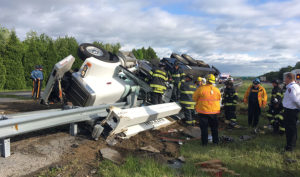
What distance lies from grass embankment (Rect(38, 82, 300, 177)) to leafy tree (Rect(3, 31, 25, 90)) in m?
17.0

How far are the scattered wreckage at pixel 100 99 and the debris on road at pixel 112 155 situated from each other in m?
0.44

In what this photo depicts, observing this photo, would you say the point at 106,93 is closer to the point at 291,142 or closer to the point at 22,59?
the point at 291,142

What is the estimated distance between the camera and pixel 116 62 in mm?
5328

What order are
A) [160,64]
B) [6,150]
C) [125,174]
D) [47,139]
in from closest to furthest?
[125,174] < [6,150] < [47,139] < [160,64]

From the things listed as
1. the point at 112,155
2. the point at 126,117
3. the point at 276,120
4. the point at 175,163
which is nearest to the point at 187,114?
the point at 276,120

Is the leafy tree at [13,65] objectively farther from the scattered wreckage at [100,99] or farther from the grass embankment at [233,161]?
the grass embankment at [233,161]

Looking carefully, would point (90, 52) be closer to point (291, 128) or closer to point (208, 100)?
point (208, 100)

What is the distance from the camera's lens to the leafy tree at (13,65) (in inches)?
664

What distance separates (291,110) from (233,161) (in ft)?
5.69

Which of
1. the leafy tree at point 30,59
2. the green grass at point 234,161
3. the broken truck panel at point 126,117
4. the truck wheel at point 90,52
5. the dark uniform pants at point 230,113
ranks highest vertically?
the leafy tree at point 30,59

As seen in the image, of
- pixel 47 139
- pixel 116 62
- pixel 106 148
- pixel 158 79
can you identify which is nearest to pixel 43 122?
pixel 47 139

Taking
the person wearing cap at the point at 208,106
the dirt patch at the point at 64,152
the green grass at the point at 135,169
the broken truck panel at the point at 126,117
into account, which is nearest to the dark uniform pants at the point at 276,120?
the person wearing cap at the point at 208,106

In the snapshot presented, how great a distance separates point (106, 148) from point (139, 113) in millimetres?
1021

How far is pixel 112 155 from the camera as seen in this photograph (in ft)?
10.3
